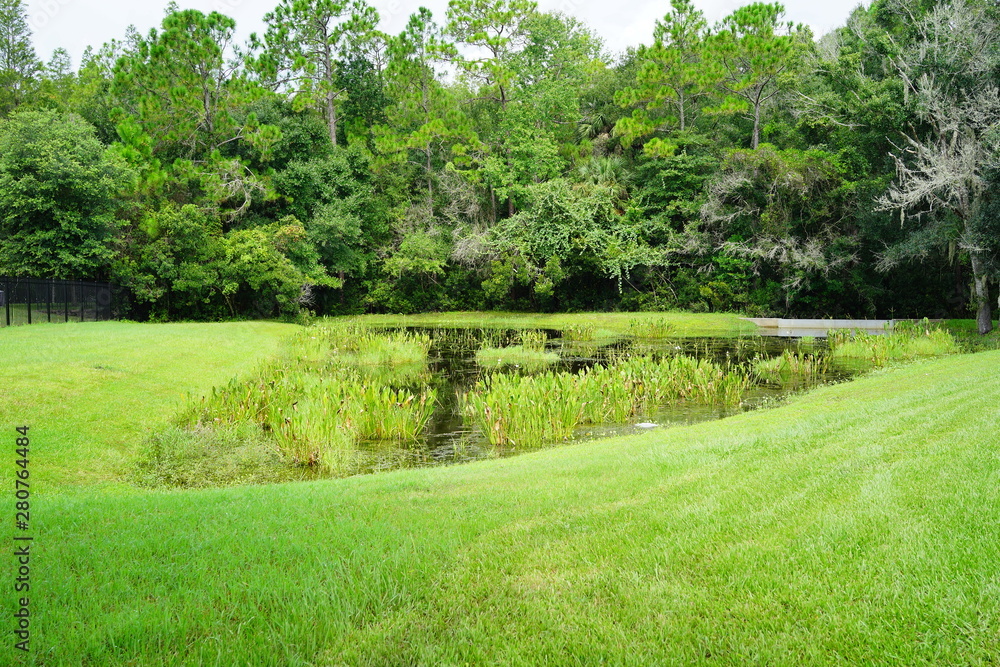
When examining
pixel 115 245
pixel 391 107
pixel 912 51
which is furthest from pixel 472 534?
pixel 391 107

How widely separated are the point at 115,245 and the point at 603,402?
26.8m

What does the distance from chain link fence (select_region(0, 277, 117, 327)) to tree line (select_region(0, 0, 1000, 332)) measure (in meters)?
1.26

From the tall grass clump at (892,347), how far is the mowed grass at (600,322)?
776 cm

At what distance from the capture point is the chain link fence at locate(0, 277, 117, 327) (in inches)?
891

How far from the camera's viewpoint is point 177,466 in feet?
30.8

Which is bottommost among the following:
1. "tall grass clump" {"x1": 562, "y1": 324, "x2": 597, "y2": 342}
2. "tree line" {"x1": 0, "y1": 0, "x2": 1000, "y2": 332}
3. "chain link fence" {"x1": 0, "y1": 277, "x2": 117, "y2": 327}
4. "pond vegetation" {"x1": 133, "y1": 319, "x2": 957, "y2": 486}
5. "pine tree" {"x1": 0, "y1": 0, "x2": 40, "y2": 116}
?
"pond vegetation" {"x1": 133, "y1": 319, "x2": 957, "y2": 486}

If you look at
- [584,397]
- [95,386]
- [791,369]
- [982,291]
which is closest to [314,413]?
[95,386]

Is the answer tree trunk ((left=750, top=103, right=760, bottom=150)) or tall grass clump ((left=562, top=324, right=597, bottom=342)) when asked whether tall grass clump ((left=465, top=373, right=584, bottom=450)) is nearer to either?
tall grass clump ((left=562, top=324, right=597, bottom=342))

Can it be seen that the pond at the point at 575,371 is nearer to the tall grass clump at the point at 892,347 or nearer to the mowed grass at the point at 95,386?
the tall grass clump at the point at 892,347

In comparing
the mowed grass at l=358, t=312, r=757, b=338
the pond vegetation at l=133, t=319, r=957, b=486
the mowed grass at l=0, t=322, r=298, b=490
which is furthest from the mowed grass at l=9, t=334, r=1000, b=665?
the mowed grass at l=358, t=312, r=757, b=338

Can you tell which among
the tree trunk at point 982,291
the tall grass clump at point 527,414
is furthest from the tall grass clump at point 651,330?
the tall grass clump at point 527,414

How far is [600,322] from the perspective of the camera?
33062 mm

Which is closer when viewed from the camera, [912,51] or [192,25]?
[912,51]

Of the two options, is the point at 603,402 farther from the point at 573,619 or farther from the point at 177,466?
the point at 573,619
